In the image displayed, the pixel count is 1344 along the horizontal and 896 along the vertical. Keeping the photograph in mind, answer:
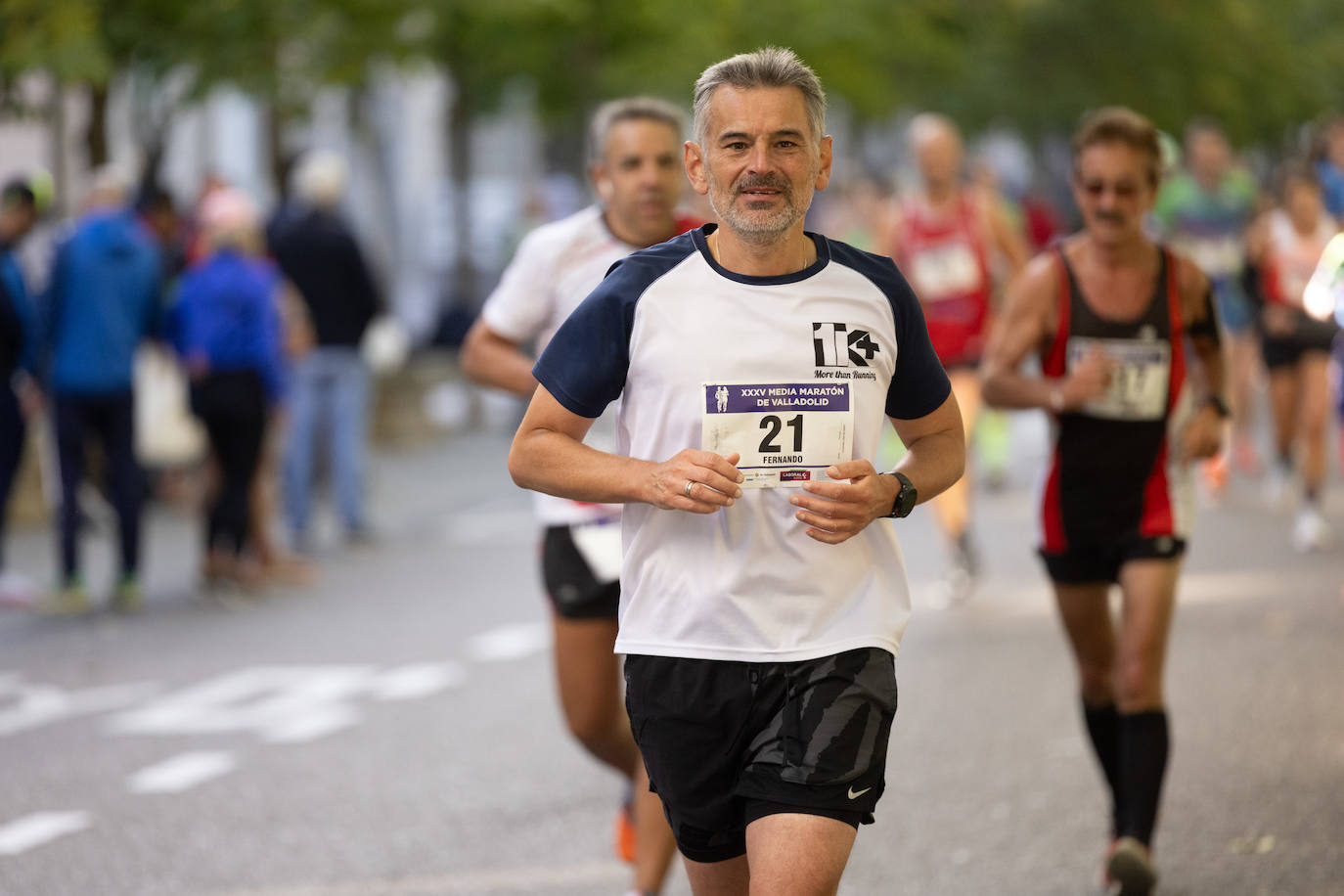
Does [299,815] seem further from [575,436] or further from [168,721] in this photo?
[575,436]

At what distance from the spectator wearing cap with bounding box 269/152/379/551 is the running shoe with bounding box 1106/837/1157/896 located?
28.6 feet

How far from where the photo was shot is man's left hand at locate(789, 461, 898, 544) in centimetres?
376

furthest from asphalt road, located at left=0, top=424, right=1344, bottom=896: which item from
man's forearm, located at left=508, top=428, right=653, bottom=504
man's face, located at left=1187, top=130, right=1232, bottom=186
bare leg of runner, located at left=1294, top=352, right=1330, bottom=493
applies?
man's face, located at left=1187, top=130, right=1232, bottom=186

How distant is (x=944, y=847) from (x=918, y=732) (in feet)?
5.23

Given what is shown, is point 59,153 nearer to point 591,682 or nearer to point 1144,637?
point 591,682

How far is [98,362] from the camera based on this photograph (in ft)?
36.7

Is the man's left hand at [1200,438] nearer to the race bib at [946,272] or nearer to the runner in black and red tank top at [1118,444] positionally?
the runner in black and red tank top at [1118,444]

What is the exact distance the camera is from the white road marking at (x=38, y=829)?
264 inches

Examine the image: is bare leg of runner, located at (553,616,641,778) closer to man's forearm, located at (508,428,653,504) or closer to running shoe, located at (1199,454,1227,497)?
man's forearm, located at (508,428,653,504)

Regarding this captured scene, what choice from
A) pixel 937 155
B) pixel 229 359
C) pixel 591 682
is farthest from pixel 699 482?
pixel 229 359

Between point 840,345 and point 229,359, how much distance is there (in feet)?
27.0

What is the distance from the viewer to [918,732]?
7.88 meters

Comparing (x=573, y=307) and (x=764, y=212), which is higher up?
(x=764, y=212)

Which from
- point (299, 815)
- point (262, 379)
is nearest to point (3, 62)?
point (262, 379)
